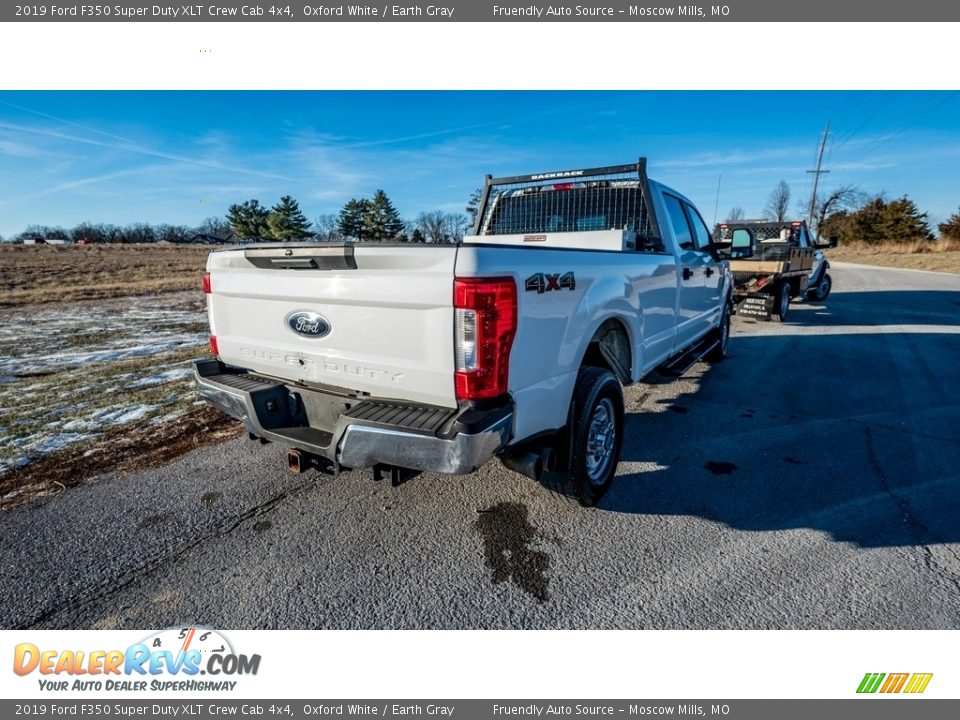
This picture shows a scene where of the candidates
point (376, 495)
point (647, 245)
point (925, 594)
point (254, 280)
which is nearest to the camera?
point (925, 594)

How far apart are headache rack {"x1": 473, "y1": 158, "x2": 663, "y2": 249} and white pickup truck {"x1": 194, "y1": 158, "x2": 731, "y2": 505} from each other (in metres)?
0.76

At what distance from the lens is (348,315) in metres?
2.43

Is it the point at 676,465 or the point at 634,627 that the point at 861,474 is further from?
the point at 634,627

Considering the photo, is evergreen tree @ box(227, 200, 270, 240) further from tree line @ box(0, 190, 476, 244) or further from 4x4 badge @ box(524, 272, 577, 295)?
4x4 badge @ box(524, 272, 577, 295)

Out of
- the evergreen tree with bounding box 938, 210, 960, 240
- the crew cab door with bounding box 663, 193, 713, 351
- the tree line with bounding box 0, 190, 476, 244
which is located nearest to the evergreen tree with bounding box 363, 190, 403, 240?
the tree line with bounding box 0, 190, 476, 244

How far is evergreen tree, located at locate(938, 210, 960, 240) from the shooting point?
39.1 metres

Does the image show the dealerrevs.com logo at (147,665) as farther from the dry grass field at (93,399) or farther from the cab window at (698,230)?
the cab window at (698,230)

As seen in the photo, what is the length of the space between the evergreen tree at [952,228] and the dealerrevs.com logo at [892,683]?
53323 millimetres

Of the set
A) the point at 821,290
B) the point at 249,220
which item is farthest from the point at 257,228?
the point at 821,290

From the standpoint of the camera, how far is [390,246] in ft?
7.29

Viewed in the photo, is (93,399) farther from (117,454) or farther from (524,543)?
(524,543)

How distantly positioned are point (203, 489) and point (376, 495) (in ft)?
3.90

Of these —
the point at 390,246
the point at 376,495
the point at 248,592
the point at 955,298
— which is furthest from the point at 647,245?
the point at 955,298

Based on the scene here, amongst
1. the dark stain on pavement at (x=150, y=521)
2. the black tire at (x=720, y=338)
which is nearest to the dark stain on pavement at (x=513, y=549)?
the dark stain on pavement at (x=150, y=521)
